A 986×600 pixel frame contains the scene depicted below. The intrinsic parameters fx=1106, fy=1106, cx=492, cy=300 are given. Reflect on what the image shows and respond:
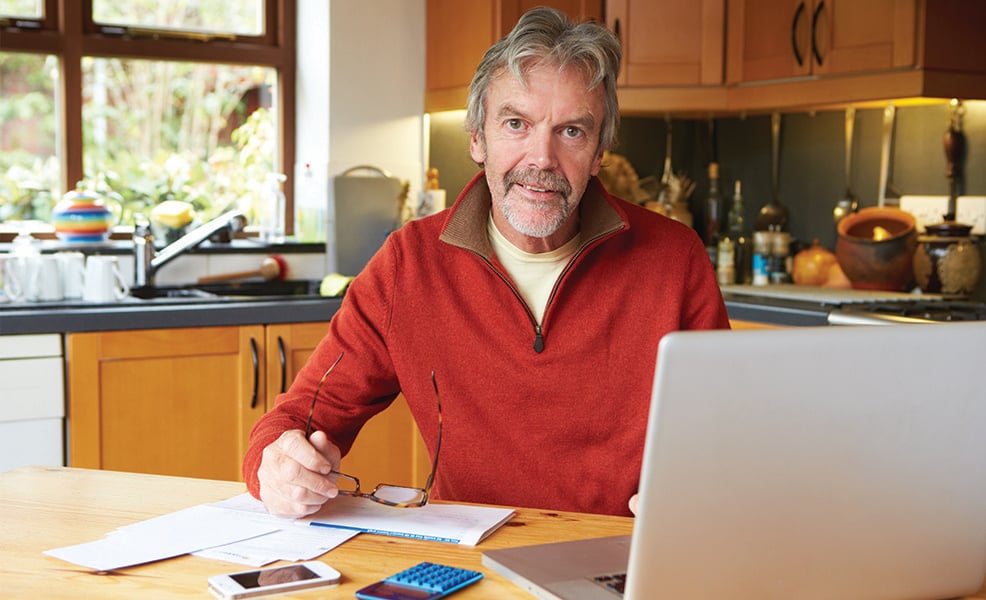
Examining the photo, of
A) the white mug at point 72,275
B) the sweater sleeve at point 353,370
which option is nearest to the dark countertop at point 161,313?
the white mug at point 72,275

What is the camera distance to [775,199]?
13.3 ft

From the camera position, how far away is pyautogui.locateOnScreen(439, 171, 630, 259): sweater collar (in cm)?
180

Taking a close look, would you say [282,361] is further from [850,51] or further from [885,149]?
[885,149]

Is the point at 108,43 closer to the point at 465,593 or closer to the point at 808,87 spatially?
the point at 808,87

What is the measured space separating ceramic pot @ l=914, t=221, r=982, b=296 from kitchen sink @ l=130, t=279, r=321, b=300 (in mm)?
1891

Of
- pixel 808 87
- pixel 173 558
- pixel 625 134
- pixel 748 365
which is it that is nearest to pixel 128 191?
pixel 625 134

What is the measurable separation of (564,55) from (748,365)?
948 millimetres

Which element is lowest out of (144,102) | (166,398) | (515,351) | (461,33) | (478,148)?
(166,398)

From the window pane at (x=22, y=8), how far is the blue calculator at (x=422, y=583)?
3077 millimetres

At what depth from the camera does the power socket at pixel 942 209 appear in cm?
334

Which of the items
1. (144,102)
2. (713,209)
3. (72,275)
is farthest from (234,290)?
(713,209)

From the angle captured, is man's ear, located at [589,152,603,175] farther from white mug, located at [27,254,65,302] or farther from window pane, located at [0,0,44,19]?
window pane, located at [0,0,44,19]

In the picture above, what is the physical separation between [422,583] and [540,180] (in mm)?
803

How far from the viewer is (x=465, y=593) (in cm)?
112
